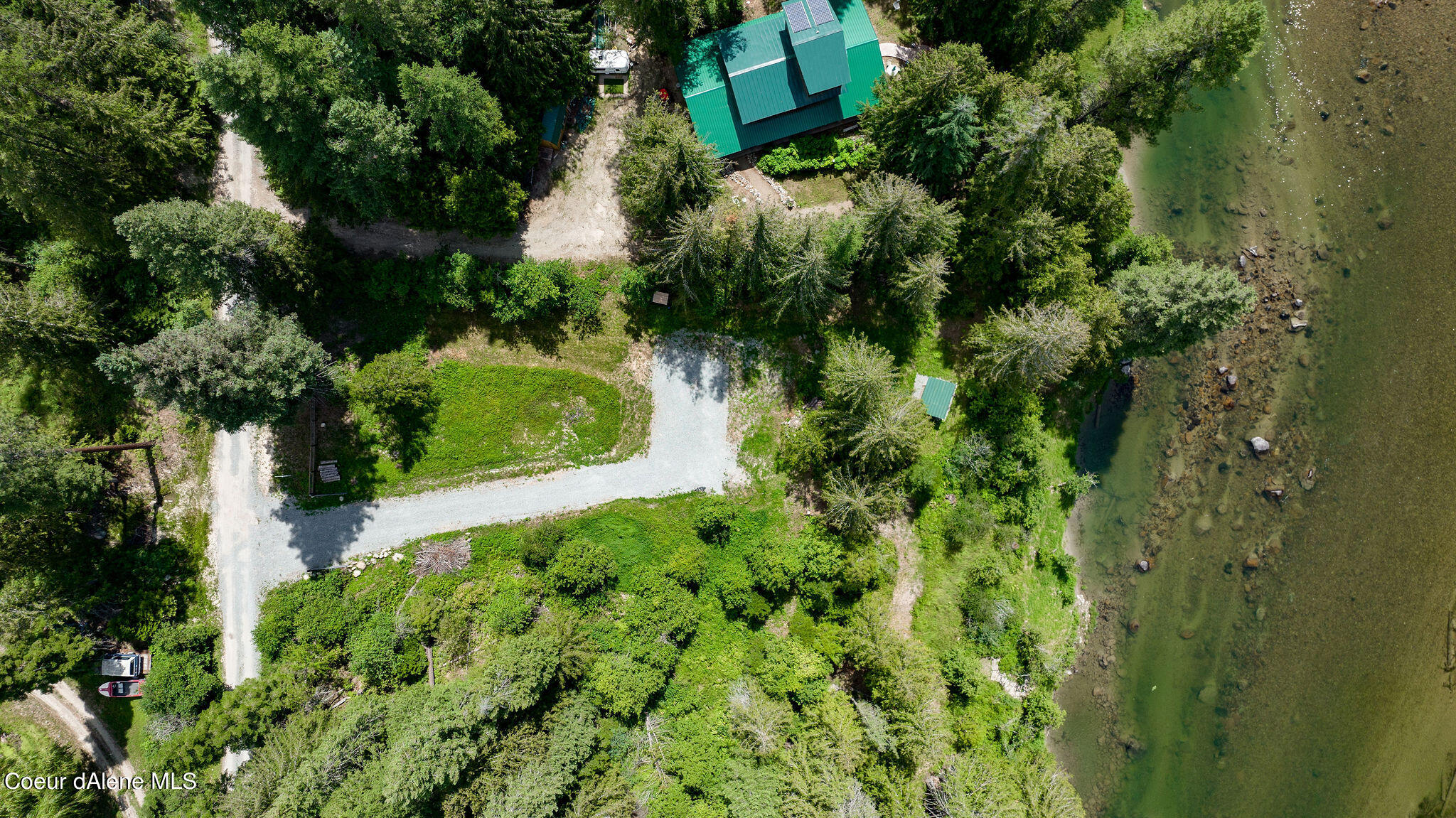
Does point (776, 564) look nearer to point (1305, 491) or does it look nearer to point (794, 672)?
point (794, 672)

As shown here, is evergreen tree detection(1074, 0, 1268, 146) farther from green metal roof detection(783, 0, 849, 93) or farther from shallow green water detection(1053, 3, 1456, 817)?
green metal roof detection(783, 0, 849, 93)

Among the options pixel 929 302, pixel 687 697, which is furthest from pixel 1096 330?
pixel 687 697

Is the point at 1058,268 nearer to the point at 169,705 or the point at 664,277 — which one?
the point at 664,277

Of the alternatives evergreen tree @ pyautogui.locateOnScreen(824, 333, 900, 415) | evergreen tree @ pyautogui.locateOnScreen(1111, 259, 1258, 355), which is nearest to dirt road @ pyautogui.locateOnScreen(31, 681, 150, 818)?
evergreen tree @ pyautogui.locateOnScreen(824, 333, 900, 415)

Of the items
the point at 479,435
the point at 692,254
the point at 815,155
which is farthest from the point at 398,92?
the point at 815,155

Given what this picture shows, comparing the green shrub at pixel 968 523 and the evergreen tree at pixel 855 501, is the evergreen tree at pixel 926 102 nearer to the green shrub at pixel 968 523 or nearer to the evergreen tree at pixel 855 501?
the evergreen tree at pixel 855 501

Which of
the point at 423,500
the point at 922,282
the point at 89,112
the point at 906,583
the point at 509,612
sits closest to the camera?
the point at 89,112
